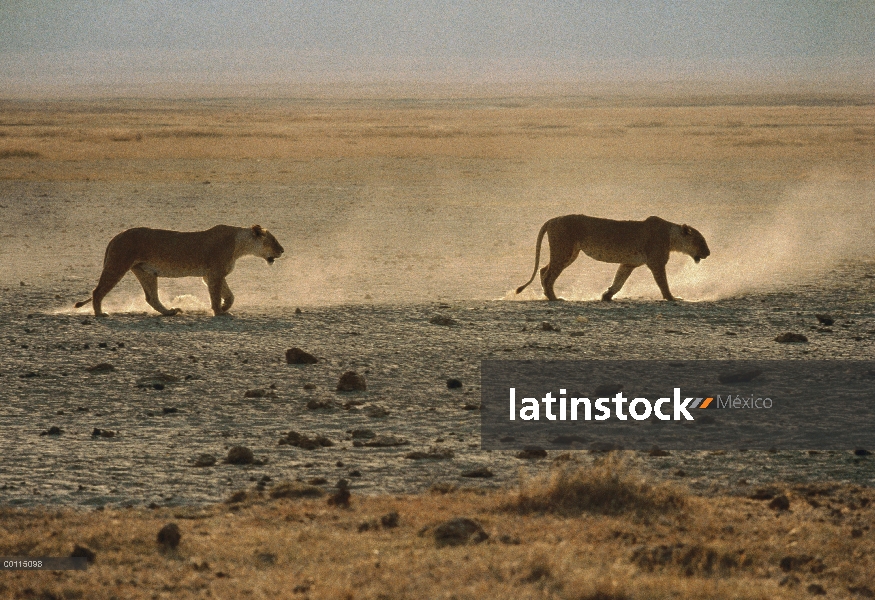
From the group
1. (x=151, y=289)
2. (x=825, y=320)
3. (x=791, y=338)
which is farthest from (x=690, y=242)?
(x=151, y=289)

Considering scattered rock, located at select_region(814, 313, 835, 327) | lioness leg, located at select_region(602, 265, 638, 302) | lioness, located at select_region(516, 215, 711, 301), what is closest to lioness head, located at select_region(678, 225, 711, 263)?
lioness, located at select_region(516, 215, 711, 301)

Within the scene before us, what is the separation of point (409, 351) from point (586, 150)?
42334 millimetres

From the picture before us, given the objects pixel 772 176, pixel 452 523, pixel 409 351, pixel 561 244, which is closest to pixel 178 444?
pixel 452 523

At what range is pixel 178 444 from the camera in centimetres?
877

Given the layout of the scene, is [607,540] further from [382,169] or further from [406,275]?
[382,169]

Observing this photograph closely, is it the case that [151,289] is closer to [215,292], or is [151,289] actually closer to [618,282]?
[215,292]

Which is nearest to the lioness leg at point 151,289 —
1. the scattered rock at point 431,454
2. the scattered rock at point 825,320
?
the scattered rock at point 431,454

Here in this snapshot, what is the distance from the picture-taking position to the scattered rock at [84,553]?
20.2ft

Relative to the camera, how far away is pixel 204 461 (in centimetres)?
816

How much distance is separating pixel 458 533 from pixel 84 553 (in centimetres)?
179

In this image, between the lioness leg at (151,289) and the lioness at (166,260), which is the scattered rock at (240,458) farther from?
the lioness leg at (151,289)

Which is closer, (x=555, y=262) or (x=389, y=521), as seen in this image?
(x=389, y=521)

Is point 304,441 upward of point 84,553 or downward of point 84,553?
upward

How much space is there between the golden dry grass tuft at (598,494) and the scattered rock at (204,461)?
2077 mm
